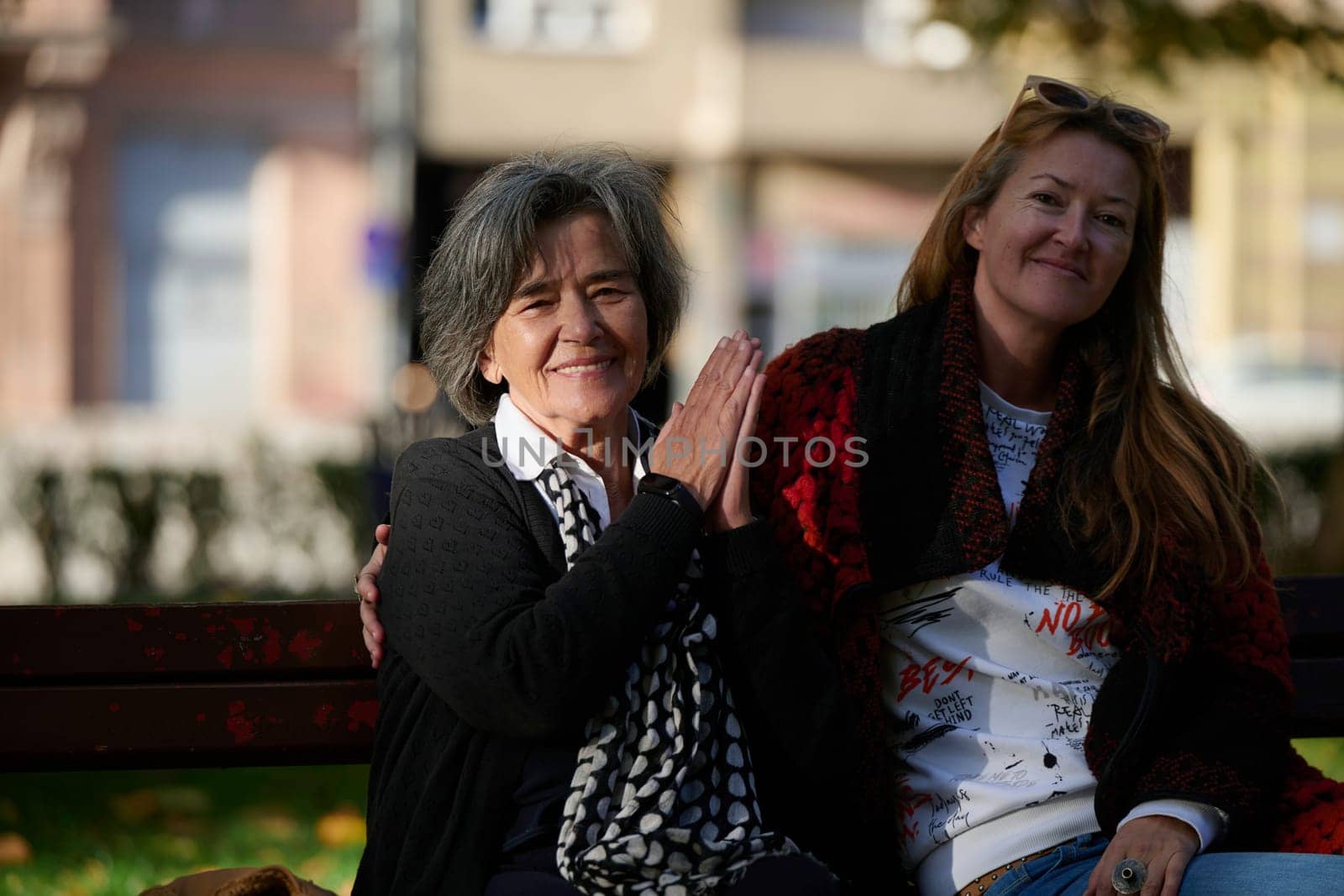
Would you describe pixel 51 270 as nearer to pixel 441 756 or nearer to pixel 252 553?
pixel 252 553

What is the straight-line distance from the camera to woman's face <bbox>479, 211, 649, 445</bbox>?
8.86ft

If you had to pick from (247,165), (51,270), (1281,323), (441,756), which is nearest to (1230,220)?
(1281,323)

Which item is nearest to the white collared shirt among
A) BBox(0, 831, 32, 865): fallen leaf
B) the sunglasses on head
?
the sunglasses on head

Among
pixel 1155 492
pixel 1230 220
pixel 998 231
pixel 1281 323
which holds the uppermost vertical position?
pixel 998 231

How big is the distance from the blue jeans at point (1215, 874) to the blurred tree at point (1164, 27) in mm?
5750

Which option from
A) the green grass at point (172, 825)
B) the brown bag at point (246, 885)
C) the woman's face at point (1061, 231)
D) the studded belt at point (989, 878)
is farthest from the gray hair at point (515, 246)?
the green grass at point (172, 825)

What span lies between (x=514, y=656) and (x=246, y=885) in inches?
21.7

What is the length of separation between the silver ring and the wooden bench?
135cm

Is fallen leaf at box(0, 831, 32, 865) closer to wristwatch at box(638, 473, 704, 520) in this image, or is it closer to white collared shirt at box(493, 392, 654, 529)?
white collared shirt at box(493, 392, 654, 529)

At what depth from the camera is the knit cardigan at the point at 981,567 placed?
109 inches

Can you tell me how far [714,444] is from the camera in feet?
8.72

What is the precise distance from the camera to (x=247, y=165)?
64.0ft

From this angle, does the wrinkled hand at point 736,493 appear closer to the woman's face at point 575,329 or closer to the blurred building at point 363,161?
the woman's face at point 575,329

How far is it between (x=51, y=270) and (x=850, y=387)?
17819 millimetres
